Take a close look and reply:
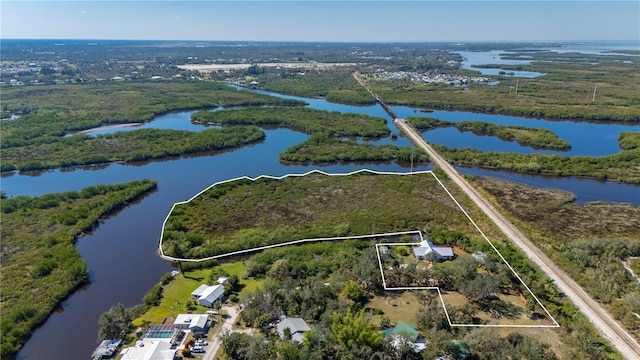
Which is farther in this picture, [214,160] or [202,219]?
[214,160]

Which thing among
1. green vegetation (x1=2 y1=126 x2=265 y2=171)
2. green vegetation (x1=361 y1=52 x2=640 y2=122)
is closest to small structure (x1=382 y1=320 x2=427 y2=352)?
green vegetation (x1=2 y1=126 x2=265 y2=171)

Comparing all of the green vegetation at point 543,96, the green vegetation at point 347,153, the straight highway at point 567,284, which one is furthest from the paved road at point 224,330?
the green vegetation at point 543,96

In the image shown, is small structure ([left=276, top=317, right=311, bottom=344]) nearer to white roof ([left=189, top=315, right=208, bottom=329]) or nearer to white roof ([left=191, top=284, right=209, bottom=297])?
white roof ([left=189, top=315, right=208, bottom=329])

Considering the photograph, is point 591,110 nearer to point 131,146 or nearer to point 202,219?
point 202,219

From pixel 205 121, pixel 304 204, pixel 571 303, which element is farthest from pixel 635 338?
pixel 205 121

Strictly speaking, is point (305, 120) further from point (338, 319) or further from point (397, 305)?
point (338, 319)

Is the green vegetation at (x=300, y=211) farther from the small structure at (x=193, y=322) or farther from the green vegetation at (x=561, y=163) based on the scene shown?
the green vegetation at (x=561, y=163)
